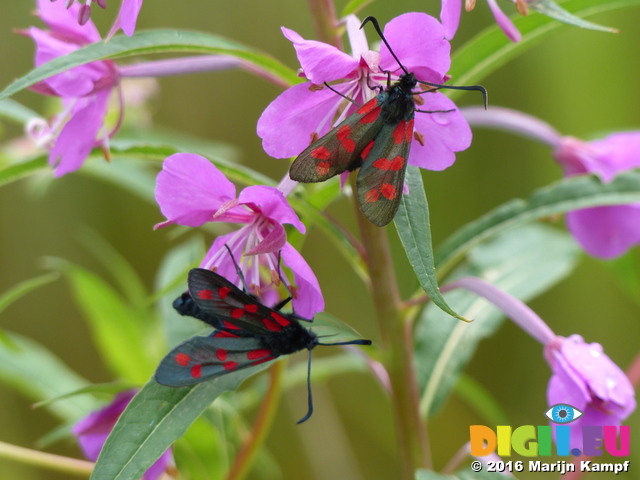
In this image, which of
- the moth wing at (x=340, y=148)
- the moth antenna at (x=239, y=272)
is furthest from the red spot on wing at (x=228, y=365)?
the moth wing at (x=340, y=148)

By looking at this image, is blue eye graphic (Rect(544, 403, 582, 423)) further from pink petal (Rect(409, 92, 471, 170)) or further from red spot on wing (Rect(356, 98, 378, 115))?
red spot on wing (Rect(356, 98, 378, 115))

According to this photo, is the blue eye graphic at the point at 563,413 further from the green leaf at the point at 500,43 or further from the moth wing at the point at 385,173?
the green leaf at the point at 500,43

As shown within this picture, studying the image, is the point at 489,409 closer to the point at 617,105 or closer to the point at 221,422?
the point at 221,422

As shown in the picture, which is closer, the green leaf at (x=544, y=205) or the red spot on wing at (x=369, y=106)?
the red spot on wing at (x=369, y=106)

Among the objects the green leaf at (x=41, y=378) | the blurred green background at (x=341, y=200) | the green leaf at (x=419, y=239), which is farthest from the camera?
the blurred green background at (x=341, y=200)

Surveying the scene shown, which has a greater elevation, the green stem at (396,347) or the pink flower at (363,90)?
the pink flower at (363,90)

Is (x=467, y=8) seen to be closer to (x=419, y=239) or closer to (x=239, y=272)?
(x=419, y=239)

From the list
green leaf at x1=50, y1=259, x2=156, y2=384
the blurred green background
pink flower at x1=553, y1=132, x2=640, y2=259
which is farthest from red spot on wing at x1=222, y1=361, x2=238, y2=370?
the blurred green background
